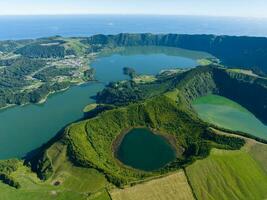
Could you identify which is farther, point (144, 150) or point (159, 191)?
point (144, 150)

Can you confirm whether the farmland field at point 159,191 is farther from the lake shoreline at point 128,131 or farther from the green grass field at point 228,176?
the lake shoreline at point 128,131

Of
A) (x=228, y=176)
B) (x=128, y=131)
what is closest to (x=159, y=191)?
(x=228, y=176)

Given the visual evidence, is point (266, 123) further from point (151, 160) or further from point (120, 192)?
point (120, 192)

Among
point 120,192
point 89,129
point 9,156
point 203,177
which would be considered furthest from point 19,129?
point 203,177

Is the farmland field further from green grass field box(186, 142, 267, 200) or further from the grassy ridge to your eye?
the grassy ridge

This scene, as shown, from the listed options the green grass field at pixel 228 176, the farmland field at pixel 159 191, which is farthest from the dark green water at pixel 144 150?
the green grass field at pixel 228 176

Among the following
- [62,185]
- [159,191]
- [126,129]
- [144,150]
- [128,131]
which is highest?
[159,191]

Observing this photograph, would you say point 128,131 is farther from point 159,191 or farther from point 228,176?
point 228,176
